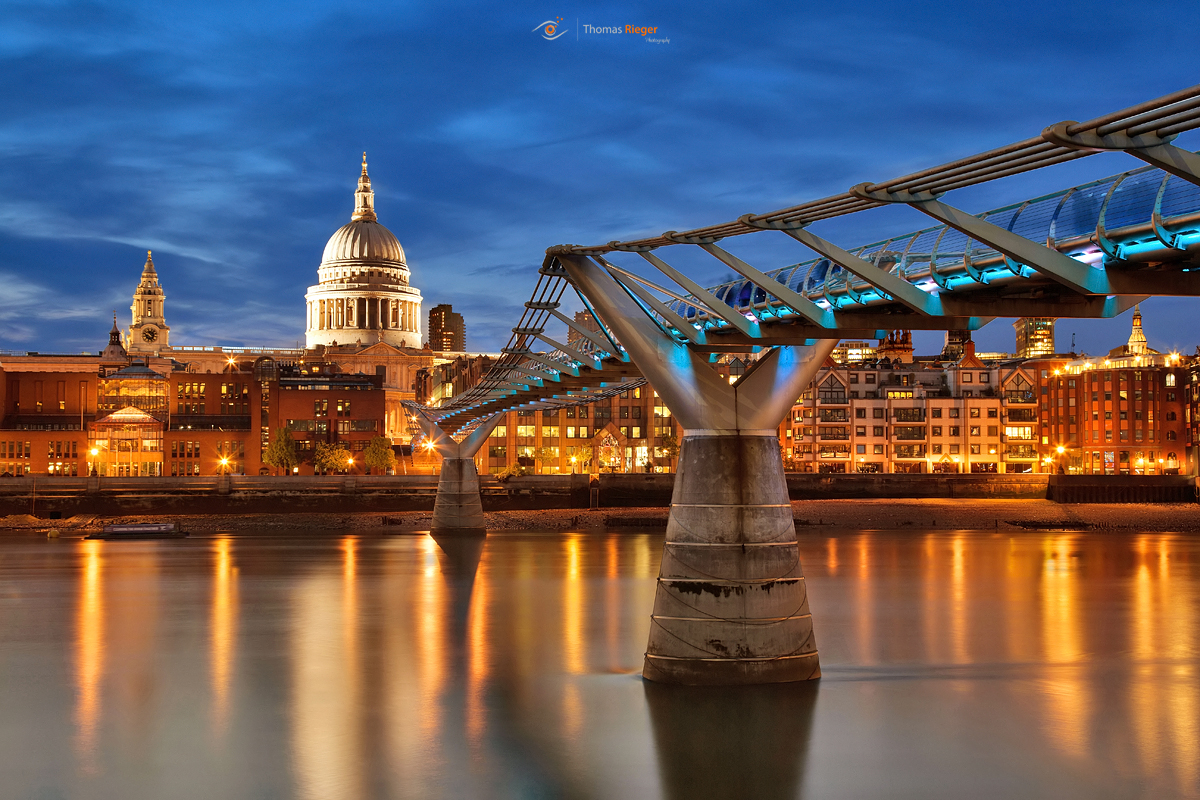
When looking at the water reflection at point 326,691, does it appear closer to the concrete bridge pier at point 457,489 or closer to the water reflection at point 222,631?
the water reflection at point 222,631

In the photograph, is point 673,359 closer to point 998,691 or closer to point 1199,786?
point 998,691

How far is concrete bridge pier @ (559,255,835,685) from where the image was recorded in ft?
81.4

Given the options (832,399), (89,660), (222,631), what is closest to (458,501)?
(222,631)

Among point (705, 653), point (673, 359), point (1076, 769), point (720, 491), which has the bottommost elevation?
point (1076, 769)

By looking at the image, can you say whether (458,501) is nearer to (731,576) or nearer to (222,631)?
(222,631)

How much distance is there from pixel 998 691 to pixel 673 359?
34.8 ft

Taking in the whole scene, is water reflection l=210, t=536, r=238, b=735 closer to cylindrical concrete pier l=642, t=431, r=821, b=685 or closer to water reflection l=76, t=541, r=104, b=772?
water reflection l=76, t=541, r=104, b=772

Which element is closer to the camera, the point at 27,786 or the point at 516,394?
the point at 27,786

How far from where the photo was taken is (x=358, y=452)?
405ft

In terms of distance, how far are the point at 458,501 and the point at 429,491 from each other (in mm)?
21510

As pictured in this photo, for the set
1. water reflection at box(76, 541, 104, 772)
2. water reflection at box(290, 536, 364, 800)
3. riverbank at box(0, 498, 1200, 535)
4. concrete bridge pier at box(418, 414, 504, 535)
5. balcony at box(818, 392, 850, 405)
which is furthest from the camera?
balcony at box(818, 392, 850, 405)

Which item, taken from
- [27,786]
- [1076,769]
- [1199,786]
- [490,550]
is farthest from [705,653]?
[490,550]

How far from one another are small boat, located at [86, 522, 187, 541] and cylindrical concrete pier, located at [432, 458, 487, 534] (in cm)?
1603

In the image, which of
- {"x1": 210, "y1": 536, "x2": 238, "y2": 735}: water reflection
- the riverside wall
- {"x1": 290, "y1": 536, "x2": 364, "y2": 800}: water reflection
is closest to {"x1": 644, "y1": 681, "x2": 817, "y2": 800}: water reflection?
{"x1": 290, "y1": 536, "x2": 364, "y2": 800}: water reflection
